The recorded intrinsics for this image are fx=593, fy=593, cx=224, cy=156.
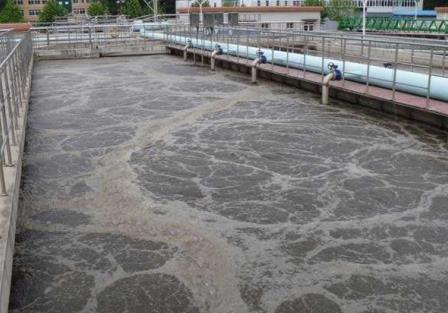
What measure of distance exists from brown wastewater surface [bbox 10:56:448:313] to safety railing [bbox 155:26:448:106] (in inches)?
32.7

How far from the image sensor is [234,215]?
6.73 m

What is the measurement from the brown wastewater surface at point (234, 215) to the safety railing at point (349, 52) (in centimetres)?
83

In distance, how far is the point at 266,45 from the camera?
19547 mm

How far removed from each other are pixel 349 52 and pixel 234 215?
12556 millimetres

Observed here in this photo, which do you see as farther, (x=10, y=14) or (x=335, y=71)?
(x=10, y=14)

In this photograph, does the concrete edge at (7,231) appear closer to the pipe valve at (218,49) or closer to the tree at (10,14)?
the pipe valve at (218,49)

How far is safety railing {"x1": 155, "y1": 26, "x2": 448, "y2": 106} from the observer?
10.8 meters

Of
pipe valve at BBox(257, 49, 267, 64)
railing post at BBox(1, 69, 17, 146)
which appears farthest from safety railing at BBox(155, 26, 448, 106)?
railing post at BBox(1, 69, 17, 146)

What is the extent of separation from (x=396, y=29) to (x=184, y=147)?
3108 centimetres

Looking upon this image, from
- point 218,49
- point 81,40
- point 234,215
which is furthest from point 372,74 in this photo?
point 81,40

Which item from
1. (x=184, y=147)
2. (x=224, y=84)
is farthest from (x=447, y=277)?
(x=224, y=84)

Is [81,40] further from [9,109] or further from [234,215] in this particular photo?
[234,215]

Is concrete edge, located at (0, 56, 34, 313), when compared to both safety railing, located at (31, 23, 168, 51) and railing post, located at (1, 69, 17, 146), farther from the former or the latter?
safety railing, located at (31, 23, 168, 51)

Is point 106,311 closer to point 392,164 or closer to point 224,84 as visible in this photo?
point 392,164
